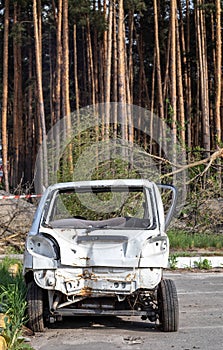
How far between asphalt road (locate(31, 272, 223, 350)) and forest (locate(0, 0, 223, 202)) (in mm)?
15379

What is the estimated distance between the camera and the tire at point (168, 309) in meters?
7.17

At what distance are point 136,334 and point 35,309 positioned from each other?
44.7 inches

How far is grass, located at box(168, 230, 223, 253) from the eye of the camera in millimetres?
15770

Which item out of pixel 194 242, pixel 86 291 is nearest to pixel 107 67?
pixel 194 242

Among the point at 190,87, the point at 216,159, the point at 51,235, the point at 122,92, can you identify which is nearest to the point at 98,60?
the point at 190,87

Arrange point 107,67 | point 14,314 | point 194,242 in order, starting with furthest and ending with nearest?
1. point 107,67
2. point 194,242
3. point 14,314

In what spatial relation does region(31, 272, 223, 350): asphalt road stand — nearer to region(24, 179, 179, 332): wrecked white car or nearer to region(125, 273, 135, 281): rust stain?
region(24, 179, 179, 332): wrecked white car

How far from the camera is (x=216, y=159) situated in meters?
18.2

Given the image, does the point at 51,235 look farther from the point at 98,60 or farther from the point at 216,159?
the point at 98,60

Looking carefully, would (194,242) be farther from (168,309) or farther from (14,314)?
(14,314)

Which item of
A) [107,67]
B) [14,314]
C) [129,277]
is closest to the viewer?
[129,277]

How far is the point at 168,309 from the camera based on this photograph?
7164mm

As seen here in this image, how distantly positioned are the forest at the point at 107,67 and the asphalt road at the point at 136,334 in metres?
15.4

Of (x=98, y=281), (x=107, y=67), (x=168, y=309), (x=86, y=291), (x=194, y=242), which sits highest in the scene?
(x=107, y=67)
